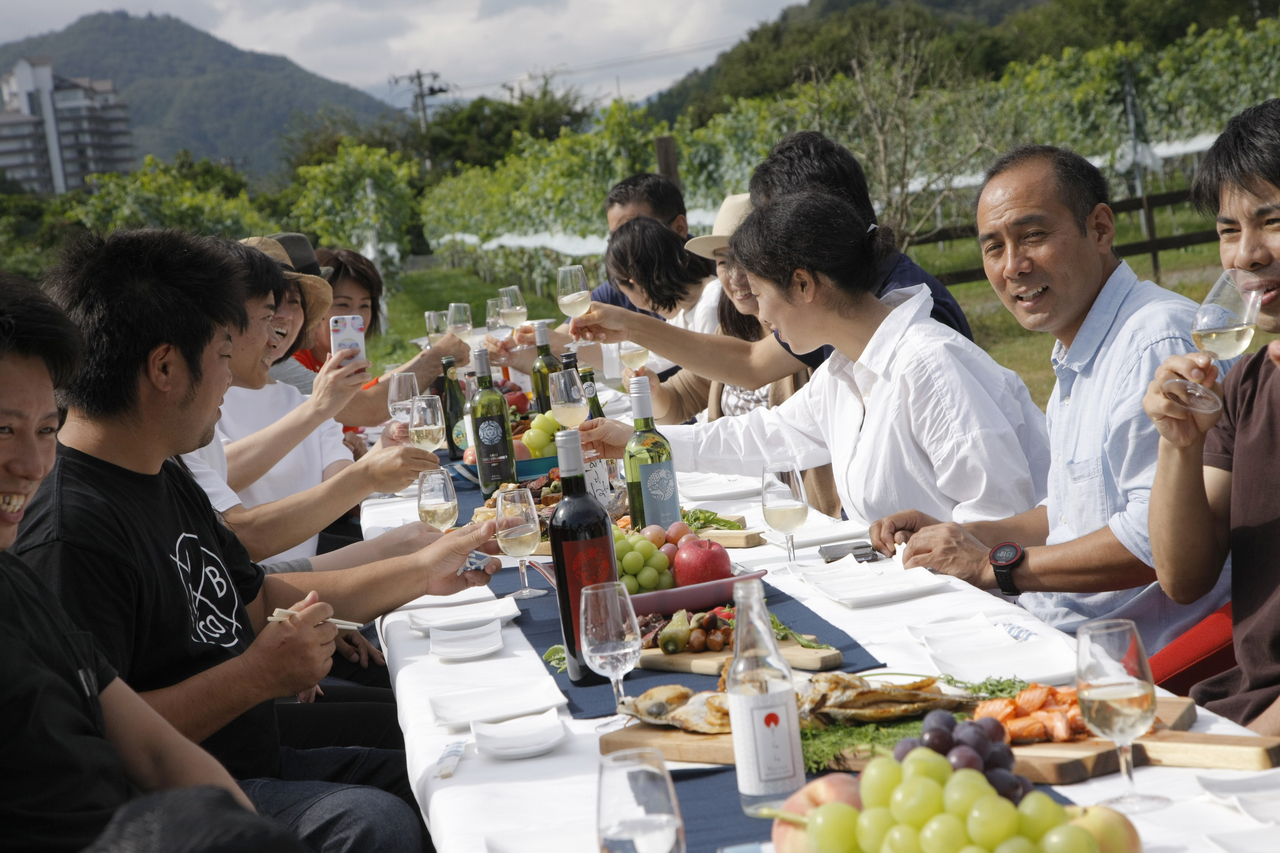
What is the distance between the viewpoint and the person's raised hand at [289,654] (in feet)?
6.50

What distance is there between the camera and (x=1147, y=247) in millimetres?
11133

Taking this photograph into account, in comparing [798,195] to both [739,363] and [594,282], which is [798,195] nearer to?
[739,363]

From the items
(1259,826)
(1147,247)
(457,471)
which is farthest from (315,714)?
(1147,247)

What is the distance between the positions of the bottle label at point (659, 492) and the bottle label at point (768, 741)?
4.79 ft

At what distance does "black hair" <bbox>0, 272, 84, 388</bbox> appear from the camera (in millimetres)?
1551

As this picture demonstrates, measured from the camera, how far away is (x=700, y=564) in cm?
213

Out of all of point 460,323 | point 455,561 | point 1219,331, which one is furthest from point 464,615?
point 460,323

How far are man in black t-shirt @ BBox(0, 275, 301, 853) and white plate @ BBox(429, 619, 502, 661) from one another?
18.0 inches

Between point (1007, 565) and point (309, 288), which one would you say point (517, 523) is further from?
point (309, 288)

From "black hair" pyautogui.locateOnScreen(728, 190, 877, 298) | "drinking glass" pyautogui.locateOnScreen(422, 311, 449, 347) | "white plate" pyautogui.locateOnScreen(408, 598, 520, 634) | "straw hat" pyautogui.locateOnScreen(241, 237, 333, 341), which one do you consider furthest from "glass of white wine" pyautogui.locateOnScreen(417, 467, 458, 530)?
"drinking glass" pyautogui.locateOnScreen(422, 311, 449, 347)

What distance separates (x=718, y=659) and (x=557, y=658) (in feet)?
1.10

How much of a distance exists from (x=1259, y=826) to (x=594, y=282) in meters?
14.4

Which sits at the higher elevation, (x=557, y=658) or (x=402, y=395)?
(x=402, y=395)

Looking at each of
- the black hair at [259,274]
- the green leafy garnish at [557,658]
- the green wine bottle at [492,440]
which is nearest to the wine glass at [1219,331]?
the green leafy garnish at [557,658]
